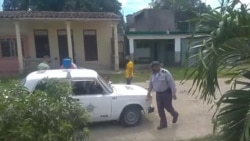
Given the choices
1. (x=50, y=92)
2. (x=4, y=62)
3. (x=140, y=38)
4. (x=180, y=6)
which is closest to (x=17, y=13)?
(x=4, y=62)

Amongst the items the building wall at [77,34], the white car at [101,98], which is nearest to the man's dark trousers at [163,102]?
the white car at [101,98]

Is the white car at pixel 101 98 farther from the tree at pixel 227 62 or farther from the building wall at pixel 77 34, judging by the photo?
the building wall at pixel 77 34

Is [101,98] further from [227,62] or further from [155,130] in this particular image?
[227,62]

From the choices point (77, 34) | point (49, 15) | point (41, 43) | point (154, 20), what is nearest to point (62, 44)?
point (77, 34)

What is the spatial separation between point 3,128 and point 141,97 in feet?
15.3

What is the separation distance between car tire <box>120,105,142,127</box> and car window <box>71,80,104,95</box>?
2.59ft

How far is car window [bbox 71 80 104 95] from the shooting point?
6809 millimetres

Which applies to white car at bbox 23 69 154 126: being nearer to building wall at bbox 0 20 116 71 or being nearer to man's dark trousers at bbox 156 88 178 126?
man's dark trousers at bbox 156 88 178 126

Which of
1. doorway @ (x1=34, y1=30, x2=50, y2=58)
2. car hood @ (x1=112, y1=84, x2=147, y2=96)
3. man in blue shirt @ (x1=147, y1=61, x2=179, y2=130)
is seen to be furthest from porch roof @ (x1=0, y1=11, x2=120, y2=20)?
man in blue shirt @ (x1=147, y1=61, x2=179, y2=130)

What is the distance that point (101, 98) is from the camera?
271 inches

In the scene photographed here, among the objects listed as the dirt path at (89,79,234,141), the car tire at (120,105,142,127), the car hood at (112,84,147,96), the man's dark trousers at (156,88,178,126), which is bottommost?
the dirt path at (89,79,234,141)

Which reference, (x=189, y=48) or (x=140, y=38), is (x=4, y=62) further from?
(x=189, y=48)

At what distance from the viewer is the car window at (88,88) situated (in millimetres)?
6809

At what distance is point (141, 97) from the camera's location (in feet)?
23.9
